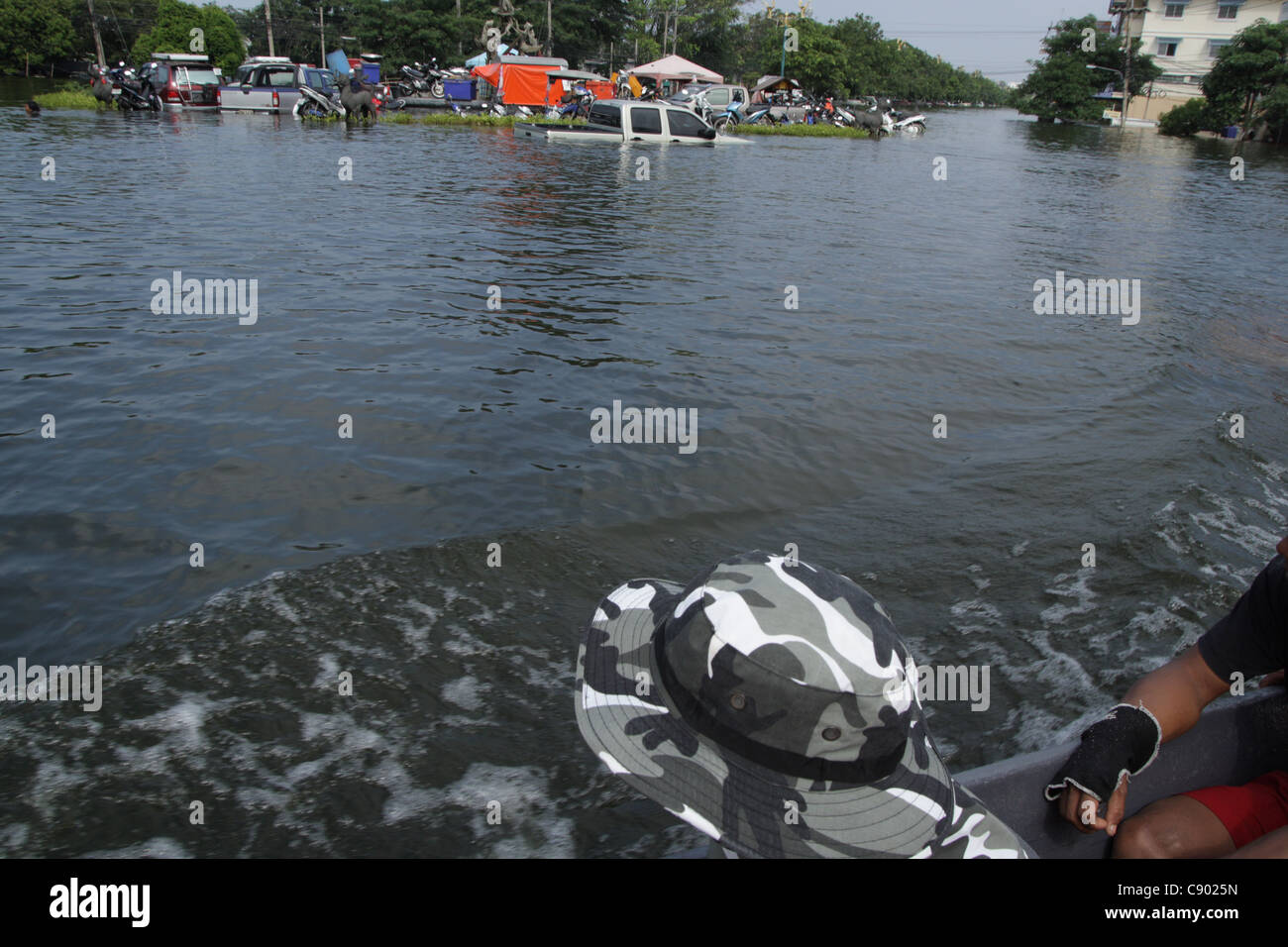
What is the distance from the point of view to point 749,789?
166 centimetres

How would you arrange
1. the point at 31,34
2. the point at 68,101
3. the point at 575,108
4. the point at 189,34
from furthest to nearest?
the point at 189,34, the point at 31,34, the point at 575,108, the point at 68,101

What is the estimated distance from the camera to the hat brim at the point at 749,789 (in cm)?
162

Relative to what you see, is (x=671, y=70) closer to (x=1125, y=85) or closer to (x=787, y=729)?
(x=1125, y=85)

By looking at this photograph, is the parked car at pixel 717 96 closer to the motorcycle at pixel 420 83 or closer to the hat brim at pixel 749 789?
the motorcycle at pixel 420 83

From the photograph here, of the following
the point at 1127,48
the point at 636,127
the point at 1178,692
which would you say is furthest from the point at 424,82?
the point at 1178,692

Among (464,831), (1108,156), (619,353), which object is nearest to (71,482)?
(464,831)

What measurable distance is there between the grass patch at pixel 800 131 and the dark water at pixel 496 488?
98.4 ft

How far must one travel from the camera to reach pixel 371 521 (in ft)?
18.0

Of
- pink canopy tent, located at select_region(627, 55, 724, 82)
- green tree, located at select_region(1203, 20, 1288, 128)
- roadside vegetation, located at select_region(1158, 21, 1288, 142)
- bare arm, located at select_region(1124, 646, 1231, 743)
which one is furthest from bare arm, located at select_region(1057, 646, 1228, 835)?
green tree, located at select_region(1203, 20, 1288, 128)

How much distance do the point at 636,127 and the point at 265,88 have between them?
15326 mm

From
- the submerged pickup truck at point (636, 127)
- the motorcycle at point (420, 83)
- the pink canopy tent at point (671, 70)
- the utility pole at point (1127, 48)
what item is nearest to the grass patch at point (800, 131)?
the submerged pickup truck at point (636, 127)

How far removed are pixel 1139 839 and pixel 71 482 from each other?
6.00 meters

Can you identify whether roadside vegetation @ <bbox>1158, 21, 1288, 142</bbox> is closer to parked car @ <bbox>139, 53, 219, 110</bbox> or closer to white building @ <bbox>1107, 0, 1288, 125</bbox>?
white building @ <bbox>1107, 0, 1288, 125</bbox>

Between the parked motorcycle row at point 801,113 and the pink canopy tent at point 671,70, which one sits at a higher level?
the pink canopy tent at point 671,70
